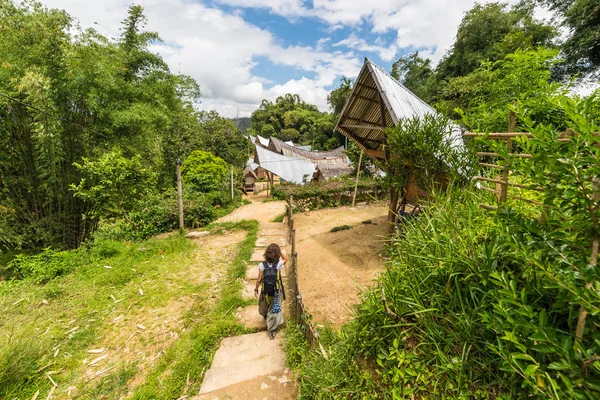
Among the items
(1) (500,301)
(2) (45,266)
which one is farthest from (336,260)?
(2) (45,266)

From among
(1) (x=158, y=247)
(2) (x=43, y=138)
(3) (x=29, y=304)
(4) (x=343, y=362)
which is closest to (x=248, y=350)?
(4) (x=343, y=362)

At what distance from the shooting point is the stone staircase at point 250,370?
248cm

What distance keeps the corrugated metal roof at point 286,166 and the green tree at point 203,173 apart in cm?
A: 379

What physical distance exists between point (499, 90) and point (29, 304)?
30.3 feet

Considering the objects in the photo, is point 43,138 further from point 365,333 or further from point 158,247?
point 365,333

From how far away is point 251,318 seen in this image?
387 centimetres

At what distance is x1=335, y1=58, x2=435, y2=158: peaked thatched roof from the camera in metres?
5.15

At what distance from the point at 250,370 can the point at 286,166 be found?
17.2 m

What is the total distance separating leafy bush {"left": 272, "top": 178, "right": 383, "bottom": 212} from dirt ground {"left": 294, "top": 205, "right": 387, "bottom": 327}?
110cm

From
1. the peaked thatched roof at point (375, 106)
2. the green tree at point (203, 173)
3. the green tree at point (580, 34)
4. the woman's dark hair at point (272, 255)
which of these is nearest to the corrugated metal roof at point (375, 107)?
the peaked thatched roof at point (375, 106)

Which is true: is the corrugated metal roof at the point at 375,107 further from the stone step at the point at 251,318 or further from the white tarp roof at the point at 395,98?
the stone step at the point at 251,318

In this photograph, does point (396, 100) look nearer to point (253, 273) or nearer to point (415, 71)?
point (253, 273)

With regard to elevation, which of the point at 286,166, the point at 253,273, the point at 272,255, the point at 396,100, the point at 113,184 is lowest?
the point at 253,273

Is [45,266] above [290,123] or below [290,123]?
below
